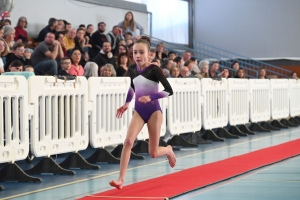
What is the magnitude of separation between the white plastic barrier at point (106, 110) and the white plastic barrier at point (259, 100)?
5306 mm

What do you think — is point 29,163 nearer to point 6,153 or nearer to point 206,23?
point 6,153

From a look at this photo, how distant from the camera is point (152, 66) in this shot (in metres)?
6.43

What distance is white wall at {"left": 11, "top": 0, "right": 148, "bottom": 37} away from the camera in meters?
15.6

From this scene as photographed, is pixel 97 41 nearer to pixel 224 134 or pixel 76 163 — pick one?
pixel 224 134

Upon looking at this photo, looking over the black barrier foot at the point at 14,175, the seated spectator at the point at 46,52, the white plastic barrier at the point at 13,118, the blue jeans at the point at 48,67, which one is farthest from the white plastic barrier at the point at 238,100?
the black barrier foot at the point at 14,175

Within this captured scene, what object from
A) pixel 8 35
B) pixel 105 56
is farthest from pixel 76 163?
pixel 105 56

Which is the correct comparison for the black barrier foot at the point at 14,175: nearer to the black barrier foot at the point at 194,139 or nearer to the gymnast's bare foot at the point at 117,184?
the gymnast's bare foot at the point at 117,184

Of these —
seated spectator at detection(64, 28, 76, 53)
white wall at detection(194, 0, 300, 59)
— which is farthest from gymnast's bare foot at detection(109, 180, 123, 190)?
white wall at detection(194, 0, 300, 59)

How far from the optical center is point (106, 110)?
29.7ft

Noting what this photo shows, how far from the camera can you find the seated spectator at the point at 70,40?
13883 mm

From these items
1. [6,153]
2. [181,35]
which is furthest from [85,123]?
[181,35]

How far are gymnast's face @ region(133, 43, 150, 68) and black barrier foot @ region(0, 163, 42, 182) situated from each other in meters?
1.82

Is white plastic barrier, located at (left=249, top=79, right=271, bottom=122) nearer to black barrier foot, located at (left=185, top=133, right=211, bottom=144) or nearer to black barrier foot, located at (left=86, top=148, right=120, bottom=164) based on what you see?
black barrier foot, located at (left=185, top=133, right=211, bottom=144)

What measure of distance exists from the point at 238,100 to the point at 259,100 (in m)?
1.33
